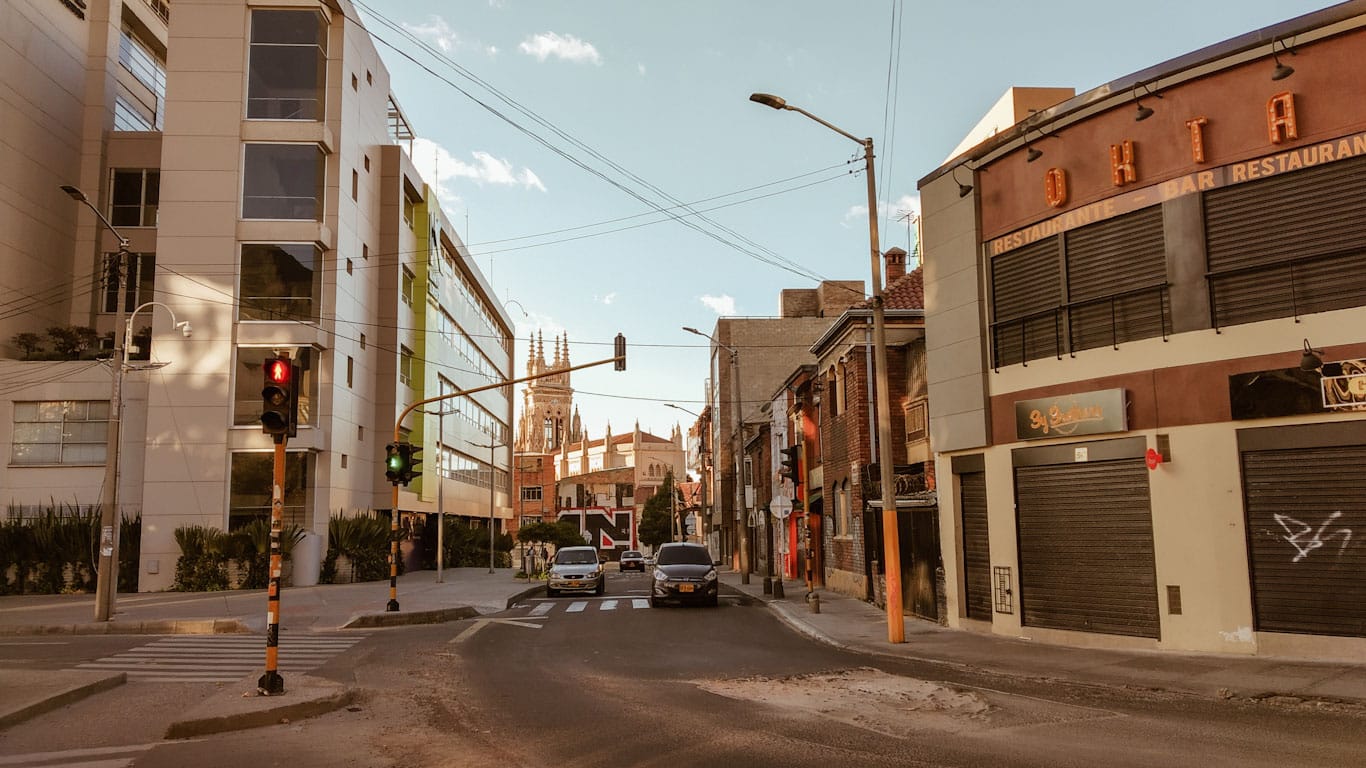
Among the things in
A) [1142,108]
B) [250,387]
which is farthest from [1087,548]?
[250,387]

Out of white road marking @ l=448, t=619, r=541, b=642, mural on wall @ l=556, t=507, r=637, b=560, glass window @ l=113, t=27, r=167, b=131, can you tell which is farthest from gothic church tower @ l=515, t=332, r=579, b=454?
white road marking @ l=448, t=619, r=541, b=642

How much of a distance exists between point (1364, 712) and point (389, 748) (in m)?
9.54

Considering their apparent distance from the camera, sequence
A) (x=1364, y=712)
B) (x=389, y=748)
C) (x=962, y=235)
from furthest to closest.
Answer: (x=962, y=235) → (x=1364, y=712) → (x=389, y=748)

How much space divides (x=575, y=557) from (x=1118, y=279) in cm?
2237

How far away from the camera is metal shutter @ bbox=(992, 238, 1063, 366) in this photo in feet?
54.4

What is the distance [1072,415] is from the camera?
52.1 ft

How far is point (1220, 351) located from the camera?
13992mm

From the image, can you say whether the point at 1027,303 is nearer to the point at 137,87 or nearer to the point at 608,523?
the point at 137,87

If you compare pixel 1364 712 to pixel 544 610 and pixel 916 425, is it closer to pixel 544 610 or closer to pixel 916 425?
pixel 916 425

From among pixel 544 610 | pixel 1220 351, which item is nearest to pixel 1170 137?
pixel 1220 351

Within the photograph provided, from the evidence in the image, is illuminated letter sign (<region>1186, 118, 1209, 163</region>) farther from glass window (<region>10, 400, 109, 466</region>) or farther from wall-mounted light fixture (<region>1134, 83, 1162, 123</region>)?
glass window (<region>10, 400, 109, 466</region>)

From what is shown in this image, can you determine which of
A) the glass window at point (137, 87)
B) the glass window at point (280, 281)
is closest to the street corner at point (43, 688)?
the glass window at point (280, 281)

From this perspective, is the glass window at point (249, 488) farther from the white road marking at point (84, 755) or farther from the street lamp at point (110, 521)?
the white road marking at point (84, 755)

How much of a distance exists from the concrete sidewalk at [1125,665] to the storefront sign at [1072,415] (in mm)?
3473
